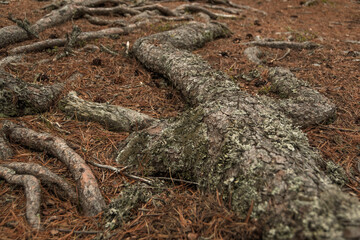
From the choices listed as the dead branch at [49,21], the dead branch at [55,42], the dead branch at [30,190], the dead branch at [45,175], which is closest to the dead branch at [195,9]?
the dead branch at [49,21]

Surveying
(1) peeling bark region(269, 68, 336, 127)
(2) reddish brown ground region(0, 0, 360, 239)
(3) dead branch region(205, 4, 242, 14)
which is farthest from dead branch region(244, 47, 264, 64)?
(3) dead branch region(205, 4, 242, 14)

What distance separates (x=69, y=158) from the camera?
8.48 ft

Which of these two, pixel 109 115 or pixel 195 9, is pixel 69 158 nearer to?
pixel 109 115

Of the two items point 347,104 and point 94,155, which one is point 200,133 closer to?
point 94,155

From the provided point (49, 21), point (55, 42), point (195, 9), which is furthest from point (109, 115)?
point (195, 9)

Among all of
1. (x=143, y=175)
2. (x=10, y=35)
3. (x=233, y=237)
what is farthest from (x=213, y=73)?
(x=10, y=35)

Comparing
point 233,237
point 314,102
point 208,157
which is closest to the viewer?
point 233,237

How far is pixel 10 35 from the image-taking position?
541cm

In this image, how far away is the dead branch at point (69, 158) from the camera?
2.24 m

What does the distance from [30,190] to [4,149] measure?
866 millimetres

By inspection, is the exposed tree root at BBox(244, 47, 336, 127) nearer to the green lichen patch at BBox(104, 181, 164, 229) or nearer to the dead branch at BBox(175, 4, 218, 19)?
the green lichen patch at BBox(104, 181, 164, 229)

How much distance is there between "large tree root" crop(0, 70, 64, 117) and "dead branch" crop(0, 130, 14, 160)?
516 mm

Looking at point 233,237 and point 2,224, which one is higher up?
point 233,237

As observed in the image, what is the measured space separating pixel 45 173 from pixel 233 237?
6.41 feet
